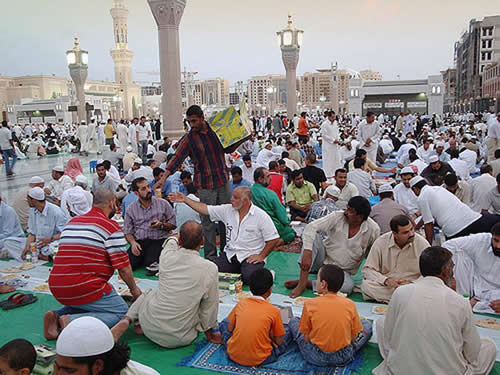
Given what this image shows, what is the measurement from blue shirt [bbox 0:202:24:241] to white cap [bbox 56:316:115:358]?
3727 mm

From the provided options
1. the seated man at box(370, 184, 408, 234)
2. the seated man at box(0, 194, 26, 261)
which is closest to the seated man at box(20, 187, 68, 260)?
the seated man at box(0, 194, 26, 261)

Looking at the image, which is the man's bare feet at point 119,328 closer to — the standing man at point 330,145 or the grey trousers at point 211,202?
the grey trousers at point 211,202

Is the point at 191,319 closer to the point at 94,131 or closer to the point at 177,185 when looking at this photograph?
the point at 177,185

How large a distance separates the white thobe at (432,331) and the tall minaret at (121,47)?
7890 centimetres

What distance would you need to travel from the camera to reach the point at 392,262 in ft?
11.6

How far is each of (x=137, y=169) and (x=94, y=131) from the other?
1089 centimetres

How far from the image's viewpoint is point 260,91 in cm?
9725

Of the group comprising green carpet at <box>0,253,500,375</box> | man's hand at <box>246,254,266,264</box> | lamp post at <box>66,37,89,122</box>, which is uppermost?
lamp post at <box>66,37,89,122</box>

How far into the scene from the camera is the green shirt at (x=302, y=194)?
5883 millimetres

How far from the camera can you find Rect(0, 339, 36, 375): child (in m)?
1.79

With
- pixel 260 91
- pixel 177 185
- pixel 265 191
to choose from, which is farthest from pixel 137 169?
pixel 260 91

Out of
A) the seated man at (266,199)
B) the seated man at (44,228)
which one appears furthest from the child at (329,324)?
the seated man at (44,228)

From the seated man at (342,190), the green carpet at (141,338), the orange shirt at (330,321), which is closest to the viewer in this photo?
the orange shirt at (330,321)

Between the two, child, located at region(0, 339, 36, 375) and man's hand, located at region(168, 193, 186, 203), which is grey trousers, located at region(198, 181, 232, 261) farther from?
child, located at region(0, 339, 36, 375)
